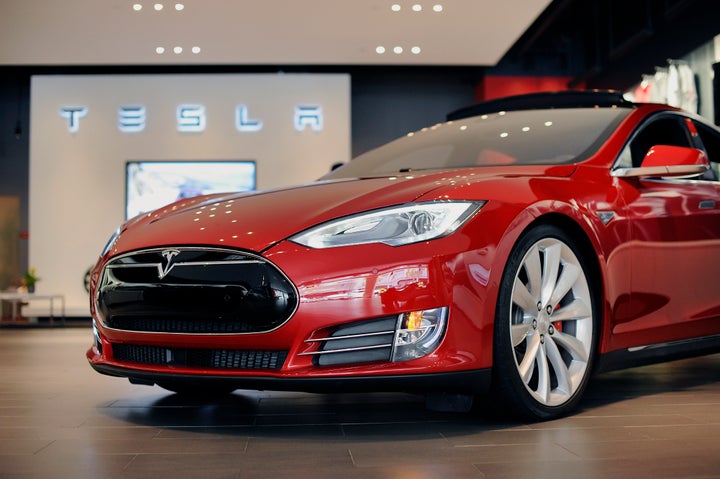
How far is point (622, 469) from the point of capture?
1941mm

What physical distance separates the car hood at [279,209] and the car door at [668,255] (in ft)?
1.30

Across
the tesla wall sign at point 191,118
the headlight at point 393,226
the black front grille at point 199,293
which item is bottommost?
the black front grille at point 199,293

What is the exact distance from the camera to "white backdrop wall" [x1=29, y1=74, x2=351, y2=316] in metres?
13.0

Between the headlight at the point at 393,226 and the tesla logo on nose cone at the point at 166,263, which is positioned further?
the tesla logo on nose cone at the point at 166,263

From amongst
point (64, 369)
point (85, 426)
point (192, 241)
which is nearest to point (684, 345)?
point (192, 241)

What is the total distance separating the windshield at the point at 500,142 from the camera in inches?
124

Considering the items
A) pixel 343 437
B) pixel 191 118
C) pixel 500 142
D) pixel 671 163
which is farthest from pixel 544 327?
pixel 191 118

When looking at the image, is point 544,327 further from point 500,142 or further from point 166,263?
point 166,263

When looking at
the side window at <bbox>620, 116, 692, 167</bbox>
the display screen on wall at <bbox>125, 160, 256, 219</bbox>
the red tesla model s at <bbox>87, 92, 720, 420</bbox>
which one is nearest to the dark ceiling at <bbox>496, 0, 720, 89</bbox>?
the display screen on wall at <bbox>125, 160, 256, 219</bbox>

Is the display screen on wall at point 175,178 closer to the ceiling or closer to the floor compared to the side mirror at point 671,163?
closer to the ceiling

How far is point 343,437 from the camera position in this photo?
2367mm

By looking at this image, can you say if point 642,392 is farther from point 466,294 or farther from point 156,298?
point 156,298

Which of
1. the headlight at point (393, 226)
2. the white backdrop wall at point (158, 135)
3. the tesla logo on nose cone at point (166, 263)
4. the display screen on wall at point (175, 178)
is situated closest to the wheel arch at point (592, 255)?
the headlight at point (393, 226)

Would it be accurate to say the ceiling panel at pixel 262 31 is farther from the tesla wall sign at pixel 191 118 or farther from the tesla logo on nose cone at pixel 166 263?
the tesla logo on nose cone at pixel 166 263
